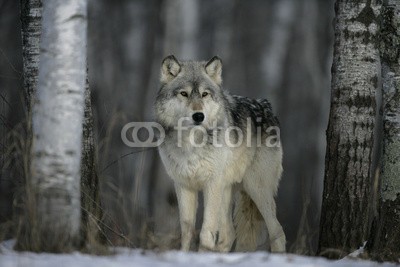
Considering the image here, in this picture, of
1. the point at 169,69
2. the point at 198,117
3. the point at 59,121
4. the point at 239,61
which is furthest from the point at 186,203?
the point at 239,61

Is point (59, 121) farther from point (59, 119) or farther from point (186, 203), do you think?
point (186, 203)

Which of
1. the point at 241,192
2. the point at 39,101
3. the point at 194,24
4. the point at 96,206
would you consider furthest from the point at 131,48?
the point at 39,101

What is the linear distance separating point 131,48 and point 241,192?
9.34 meters

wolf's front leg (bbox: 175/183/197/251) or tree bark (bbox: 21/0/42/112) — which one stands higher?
tree bark (bbox: 21/0/42/112)

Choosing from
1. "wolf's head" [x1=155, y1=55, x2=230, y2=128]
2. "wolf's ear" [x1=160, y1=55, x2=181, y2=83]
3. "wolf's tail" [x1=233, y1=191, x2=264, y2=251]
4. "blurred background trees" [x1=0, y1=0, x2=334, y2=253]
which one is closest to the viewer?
"wolf's head" [x1=155, y1=55, x2=230, y2=128]

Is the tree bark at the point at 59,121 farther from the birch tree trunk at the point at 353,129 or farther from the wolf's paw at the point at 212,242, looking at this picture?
the birch tree trunk at the point at 353,129

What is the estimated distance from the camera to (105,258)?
14.0 ft

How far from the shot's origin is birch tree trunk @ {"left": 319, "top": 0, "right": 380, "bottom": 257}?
6180 mm

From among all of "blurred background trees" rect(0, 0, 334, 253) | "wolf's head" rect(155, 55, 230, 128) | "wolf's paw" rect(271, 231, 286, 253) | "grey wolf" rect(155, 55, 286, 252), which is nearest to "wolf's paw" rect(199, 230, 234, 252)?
"grey wolf" rect(155, 55, 286, 252)

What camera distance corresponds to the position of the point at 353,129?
6.18 m

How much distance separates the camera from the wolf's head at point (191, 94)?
21.6ft

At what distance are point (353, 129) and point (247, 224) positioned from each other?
1906 mm

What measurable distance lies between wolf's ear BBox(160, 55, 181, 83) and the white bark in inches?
89.2

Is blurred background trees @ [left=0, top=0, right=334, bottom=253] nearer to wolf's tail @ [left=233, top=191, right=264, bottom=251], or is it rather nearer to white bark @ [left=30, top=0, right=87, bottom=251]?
wolf's tail @ [left=233, top=191, right=264, bottom=251]
